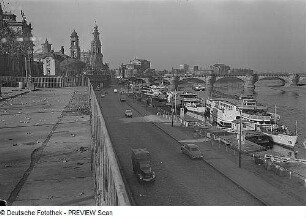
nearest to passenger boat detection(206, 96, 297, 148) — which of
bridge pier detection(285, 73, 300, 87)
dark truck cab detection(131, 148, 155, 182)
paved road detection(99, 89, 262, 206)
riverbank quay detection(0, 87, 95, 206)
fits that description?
paved road detection(99, 89, 262, 206)

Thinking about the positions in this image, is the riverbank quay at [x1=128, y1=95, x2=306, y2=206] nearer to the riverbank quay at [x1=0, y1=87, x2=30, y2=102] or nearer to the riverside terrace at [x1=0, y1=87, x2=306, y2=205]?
the riverside terrace at [x1=0, y1=87, x2=306, y2=205]

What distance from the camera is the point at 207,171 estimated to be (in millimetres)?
25562

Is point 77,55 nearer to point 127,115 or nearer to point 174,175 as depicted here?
point 127,115

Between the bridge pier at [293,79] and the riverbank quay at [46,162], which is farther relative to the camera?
the bridge pier at [293,79]

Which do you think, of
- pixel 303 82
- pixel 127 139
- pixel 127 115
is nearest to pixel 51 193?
pixel 127 139

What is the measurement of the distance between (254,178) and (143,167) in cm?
735

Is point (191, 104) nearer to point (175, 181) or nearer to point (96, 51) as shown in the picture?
point (175, 181)

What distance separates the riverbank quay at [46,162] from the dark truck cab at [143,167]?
3.03 m

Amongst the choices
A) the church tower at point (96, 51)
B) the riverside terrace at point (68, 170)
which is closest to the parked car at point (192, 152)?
the riverside terrace at point (68, 170)

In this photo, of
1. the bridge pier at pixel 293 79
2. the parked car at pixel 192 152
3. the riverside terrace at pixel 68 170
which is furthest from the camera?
the bridge pier at pixel 293 79

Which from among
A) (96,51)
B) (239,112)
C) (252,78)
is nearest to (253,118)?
(239,112)

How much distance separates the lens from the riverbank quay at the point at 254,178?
20.8 metres

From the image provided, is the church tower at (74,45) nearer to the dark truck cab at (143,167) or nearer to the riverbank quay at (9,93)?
the riverbank quay at (9,93)
